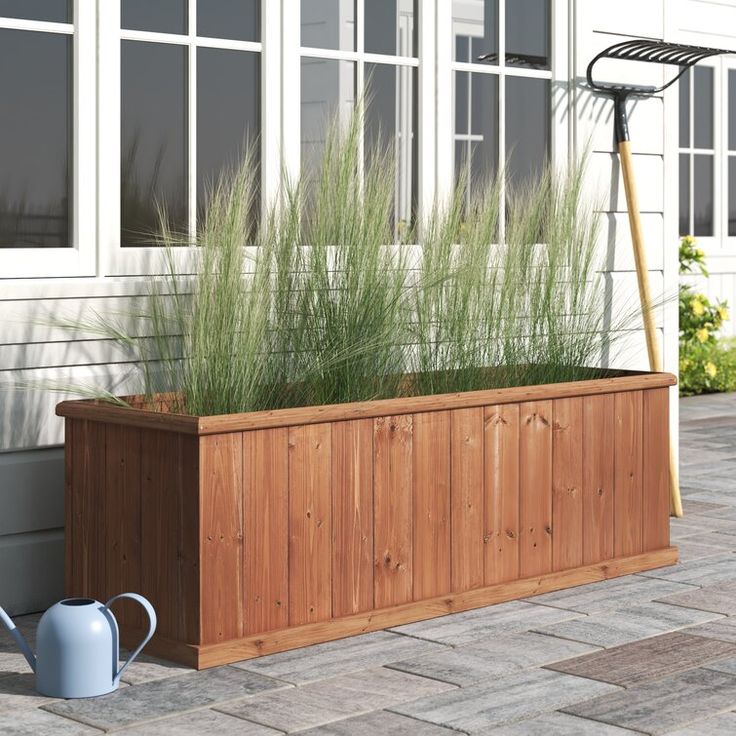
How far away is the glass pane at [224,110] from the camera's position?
14.8ft

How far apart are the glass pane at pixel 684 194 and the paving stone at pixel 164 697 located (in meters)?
7.82

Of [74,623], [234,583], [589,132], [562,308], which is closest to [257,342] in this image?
[234,583]

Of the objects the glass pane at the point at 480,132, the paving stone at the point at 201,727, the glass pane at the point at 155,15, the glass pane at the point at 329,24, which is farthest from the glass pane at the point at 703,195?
the paving stone at the point at 201,727

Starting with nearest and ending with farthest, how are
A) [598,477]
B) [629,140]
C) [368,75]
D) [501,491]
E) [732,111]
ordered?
[501,491], [598,477], [368,75], [629,140], [732,111]

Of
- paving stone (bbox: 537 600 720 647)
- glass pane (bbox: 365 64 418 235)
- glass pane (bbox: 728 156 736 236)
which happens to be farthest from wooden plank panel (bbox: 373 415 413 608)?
glass pane (bbox: 728 156 736 236)

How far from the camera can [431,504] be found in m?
4.07

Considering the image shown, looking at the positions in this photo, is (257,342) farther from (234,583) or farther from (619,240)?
(619,240)

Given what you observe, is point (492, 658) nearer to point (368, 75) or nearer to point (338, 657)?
point (338, 657)

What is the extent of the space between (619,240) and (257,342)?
240 cm

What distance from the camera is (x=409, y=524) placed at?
401cm

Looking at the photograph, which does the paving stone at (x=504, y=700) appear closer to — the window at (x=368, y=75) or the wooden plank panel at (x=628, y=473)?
the wooden plank panel at (x=628, y=473)

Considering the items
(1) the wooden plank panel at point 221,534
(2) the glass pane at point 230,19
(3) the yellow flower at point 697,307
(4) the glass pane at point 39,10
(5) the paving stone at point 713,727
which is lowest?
(5) the paving stone at point 713,727

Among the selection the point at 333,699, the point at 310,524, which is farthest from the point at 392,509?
the point at 333,699

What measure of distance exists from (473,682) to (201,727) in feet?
2.32
